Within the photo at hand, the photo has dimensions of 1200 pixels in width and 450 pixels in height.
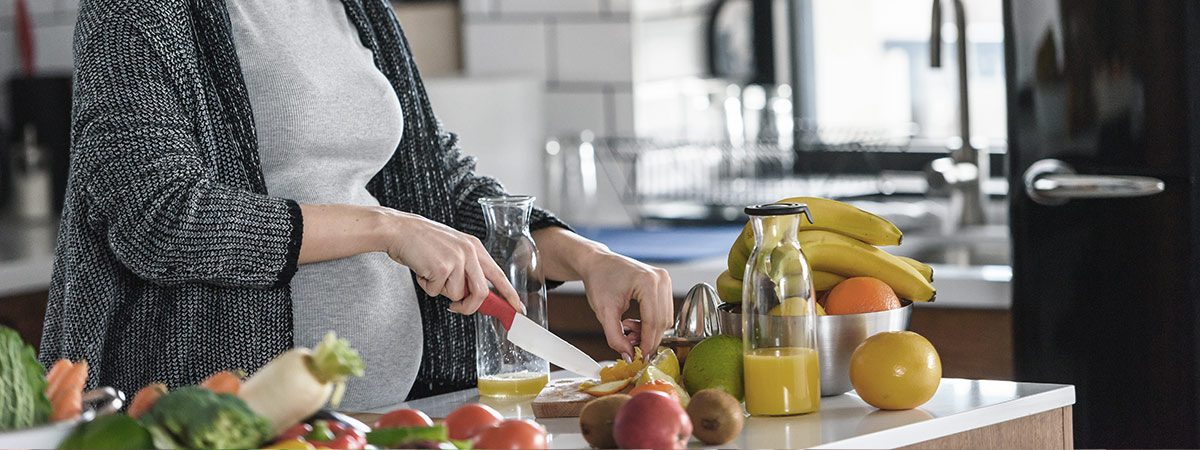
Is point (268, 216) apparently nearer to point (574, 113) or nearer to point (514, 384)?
point (514, 384)

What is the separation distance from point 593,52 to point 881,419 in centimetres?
194

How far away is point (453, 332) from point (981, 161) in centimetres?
128

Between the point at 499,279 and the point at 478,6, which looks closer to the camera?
the point at 499,279

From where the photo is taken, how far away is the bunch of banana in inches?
60.3

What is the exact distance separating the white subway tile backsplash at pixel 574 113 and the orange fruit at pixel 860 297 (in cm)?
179

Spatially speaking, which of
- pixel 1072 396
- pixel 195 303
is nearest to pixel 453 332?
pixel 195 303

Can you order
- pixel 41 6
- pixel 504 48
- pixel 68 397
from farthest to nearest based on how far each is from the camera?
pixel 41 6 → pixel 504 48 → pixel 68 397

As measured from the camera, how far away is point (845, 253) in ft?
5.04

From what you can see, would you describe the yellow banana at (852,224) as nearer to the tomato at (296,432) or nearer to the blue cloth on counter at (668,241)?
the tomato at (296,432)

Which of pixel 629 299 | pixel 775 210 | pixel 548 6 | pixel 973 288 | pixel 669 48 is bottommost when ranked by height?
pixel 973 288

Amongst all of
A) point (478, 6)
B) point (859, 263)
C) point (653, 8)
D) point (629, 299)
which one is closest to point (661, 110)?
point (653, 8)

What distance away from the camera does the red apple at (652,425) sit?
1184 millimetres

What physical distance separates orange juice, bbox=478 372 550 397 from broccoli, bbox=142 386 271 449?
21.2 inches

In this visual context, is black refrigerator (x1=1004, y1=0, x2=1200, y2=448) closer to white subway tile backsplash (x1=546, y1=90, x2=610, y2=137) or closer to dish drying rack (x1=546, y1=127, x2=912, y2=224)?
dish drying rack (x1=546, y1=127, x2=912, y2=224)
